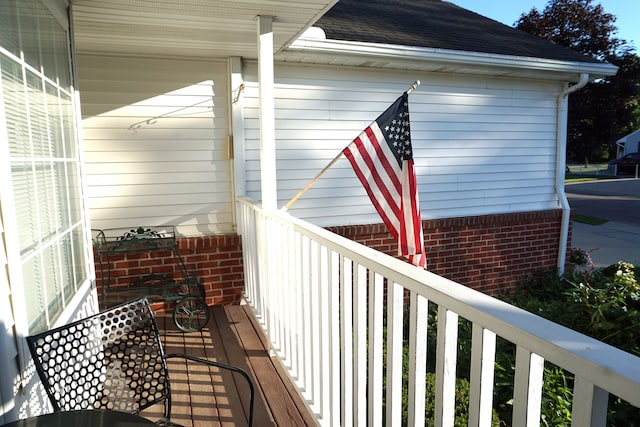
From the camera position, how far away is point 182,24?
2.99 m

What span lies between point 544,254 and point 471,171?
1.69 metres

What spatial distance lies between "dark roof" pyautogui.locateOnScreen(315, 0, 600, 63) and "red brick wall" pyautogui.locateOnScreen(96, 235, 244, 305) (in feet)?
7.67

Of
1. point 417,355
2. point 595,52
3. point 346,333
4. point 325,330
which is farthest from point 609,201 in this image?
point 417,355

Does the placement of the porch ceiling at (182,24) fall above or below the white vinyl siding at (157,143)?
above

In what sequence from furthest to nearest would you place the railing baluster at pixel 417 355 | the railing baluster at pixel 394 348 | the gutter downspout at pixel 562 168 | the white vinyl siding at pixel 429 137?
the gutter downspout at pixel 562 168, the white vinyl siding at pixel 429 137, the railing baluster at pixel 394 348, the railing baluster at pixel 417 355

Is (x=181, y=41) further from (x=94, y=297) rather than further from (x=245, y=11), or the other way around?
(x=94, y=297)

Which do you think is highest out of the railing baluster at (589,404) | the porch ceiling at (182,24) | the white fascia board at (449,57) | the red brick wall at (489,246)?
the white fascia board at (449,57)

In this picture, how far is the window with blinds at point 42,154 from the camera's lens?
1532 millimetres

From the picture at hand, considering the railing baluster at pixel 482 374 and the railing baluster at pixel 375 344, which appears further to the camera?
the railing baluster at pixel 375 344

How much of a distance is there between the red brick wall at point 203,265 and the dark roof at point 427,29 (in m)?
2.34

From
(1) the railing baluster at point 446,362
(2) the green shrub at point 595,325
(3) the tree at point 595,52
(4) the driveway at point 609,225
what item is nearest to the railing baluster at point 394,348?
(1) the railing baluster at point 446,362

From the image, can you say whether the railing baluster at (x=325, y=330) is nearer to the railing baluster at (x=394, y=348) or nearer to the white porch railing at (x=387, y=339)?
the white porch railing at (x=387, y=339)

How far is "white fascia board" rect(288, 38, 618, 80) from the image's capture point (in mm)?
4098

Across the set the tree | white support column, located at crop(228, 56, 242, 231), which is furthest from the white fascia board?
the tree
